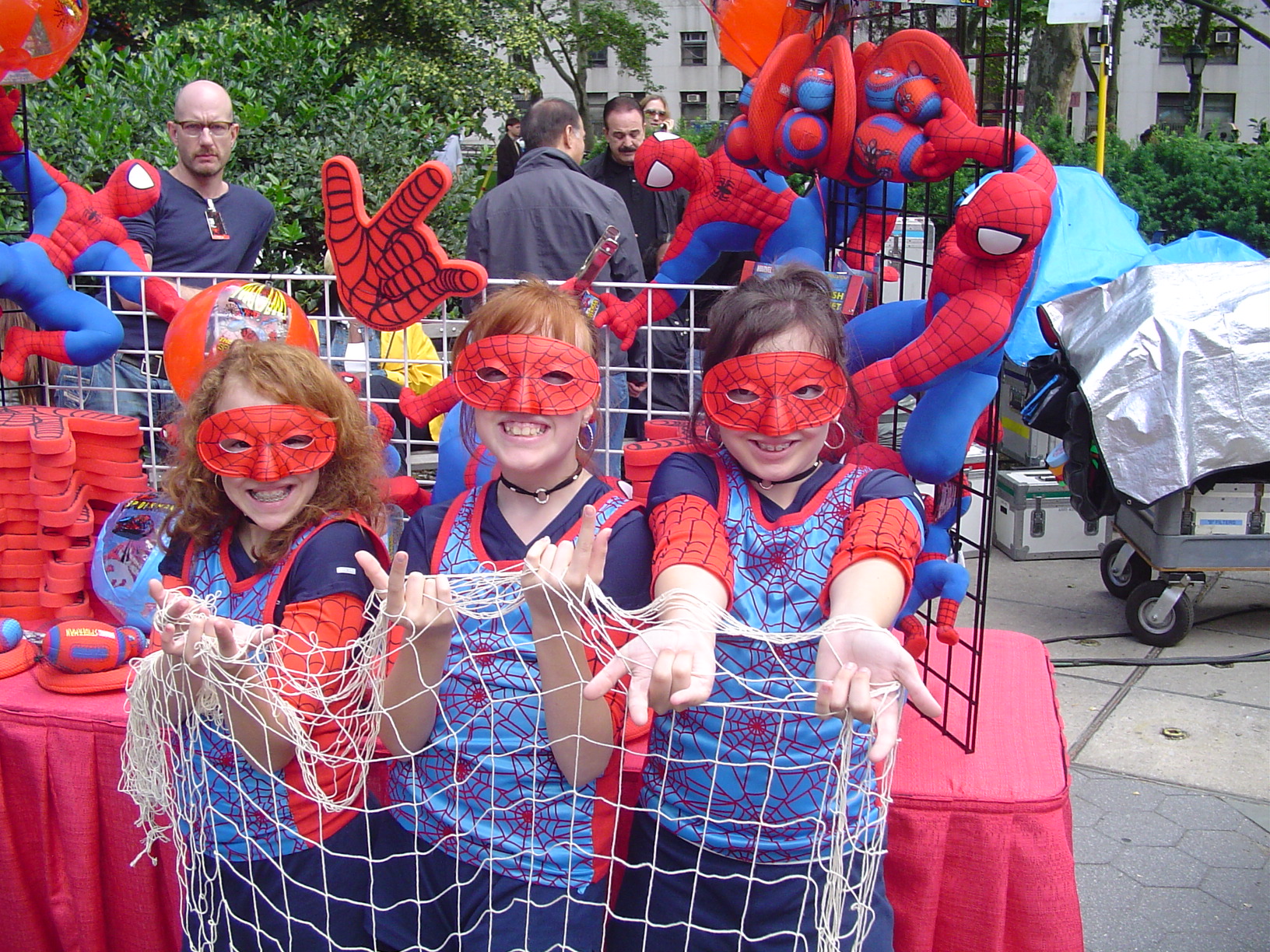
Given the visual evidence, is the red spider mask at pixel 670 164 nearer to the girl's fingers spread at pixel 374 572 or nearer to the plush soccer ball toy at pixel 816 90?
the plush soccer ball toy at pixel 816 90

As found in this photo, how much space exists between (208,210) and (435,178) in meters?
1.71

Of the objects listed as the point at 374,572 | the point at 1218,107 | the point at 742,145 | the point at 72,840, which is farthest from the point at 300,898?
the point at 1218,107

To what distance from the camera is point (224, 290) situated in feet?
7.64

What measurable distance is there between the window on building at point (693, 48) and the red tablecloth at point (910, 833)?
33.9 m

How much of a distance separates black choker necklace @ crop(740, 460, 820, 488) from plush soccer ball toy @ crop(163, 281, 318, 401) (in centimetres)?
106

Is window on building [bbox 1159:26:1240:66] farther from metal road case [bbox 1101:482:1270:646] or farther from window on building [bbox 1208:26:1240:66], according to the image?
metal road case [bbox 1101:482:1270:646]

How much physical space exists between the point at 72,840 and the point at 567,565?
1.50 m

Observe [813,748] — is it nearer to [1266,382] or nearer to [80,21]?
[80,21]

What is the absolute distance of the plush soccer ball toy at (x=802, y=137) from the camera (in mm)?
2246

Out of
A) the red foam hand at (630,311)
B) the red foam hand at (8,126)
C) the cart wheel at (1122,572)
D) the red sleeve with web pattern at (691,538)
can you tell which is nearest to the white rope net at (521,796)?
the red sleeve with web pattern at (691,538)

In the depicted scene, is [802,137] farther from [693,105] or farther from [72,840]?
[693,105]

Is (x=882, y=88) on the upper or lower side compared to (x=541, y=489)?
upper

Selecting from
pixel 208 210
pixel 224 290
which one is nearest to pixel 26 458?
pixel 224 290

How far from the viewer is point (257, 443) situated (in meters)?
1.76
